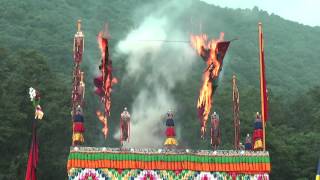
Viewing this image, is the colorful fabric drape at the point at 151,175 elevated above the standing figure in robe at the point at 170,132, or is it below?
below

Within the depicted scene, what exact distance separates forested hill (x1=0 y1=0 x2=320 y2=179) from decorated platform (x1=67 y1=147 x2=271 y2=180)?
15.7 feet

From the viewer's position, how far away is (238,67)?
74.8 metres

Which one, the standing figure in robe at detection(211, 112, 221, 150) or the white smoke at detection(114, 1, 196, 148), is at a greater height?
the white smoke at detection(114, 1, 196, 148)

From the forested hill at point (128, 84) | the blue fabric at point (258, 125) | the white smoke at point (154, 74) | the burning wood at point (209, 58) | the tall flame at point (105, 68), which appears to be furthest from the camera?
the white smoke at point (154, 74)

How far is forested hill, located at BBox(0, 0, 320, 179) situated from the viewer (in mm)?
39969

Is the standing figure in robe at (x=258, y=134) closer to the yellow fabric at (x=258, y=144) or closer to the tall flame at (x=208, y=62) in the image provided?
the yellow fabric at (x=258, y=144)

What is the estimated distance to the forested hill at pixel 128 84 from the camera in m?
40.0

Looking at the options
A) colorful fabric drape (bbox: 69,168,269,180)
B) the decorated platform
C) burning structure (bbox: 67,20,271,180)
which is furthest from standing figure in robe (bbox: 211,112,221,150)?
colorful fabric drape (bbox: 69,168,269,180)

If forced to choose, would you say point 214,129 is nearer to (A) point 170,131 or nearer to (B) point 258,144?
(B) point 258,144

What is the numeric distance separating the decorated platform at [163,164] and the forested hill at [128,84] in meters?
4.78

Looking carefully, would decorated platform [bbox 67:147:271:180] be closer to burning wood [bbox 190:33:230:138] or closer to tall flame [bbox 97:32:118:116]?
burning wood [bbox 190:33:230:138]

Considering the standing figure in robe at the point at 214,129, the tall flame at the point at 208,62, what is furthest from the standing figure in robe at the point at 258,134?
the tall flame at the point at 208,62

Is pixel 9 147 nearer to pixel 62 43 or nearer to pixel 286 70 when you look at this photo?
pixel 62 43

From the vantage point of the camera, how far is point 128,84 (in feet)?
192
